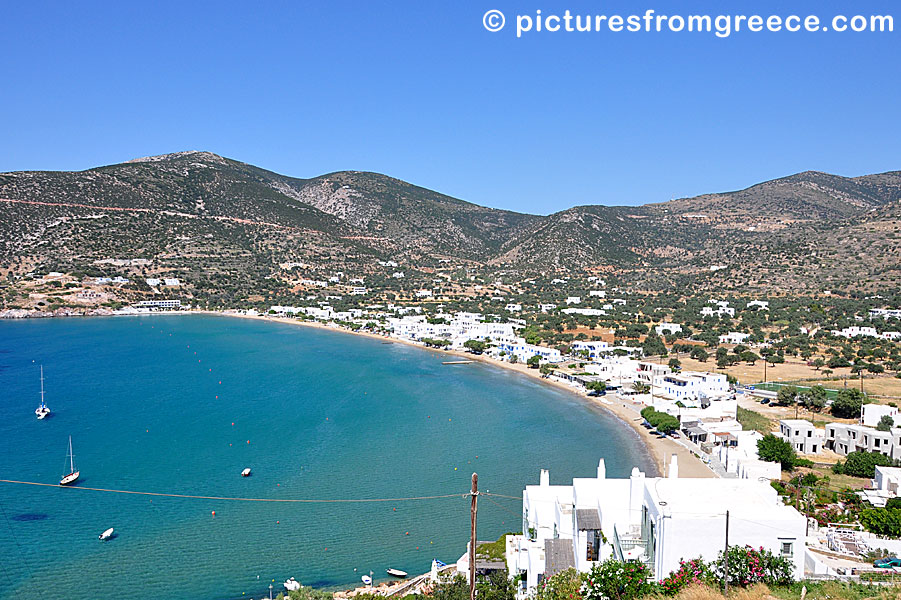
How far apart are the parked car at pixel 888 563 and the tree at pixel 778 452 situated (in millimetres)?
8335

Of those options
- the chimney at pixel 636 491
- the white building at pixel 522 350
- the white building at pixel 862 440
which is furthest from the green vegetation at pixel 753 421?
Answer: the white building at pixel 522 350

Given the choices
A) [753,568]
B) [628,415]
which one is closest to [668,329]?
[628,415]

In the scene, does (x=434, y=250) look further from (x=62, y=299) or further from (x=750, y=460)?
(x=750, y=460)

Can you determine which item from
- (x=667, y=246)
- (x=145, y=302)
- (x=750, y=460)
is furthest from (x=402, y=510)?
(x=667, y=246)

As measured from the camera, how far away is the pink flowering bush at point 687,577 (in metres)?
9.26

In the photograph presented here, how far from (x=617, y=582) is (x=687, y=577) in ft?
3.35

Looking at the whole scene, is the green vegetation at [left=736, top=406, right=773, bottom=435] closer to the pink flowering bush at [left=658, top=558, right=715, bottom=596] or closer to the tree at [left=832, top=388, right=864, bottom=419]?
the tree at [left=832, top=388, right=864, bottom=419]

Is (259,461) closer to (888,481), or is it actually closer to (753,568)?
(753,568)

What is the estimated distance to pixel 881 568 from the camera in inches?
546

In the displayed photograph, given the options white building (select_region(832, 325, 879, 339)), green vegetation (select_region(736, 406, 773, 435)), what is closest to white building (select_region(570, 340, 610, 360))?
white building (select_region(832, 325, 879, 339))

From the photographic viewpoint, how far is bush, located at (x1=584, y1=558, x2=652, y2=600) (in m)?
9.48

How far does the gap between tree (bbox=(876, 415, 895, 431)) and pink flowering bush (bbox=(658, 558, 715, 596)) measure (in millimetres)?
20930

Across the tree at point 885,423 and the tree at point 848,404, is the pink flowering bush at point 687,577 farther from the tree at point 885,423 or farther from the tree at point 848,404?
the tree at point 848,404

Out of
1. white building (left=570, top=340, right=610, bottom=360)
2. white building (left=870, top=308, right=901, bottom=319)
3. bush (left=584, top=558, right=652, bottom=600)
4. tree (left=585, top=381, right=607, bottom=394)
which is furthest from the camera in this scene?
white building (left=870, top=308, right=901, bottom=319)
